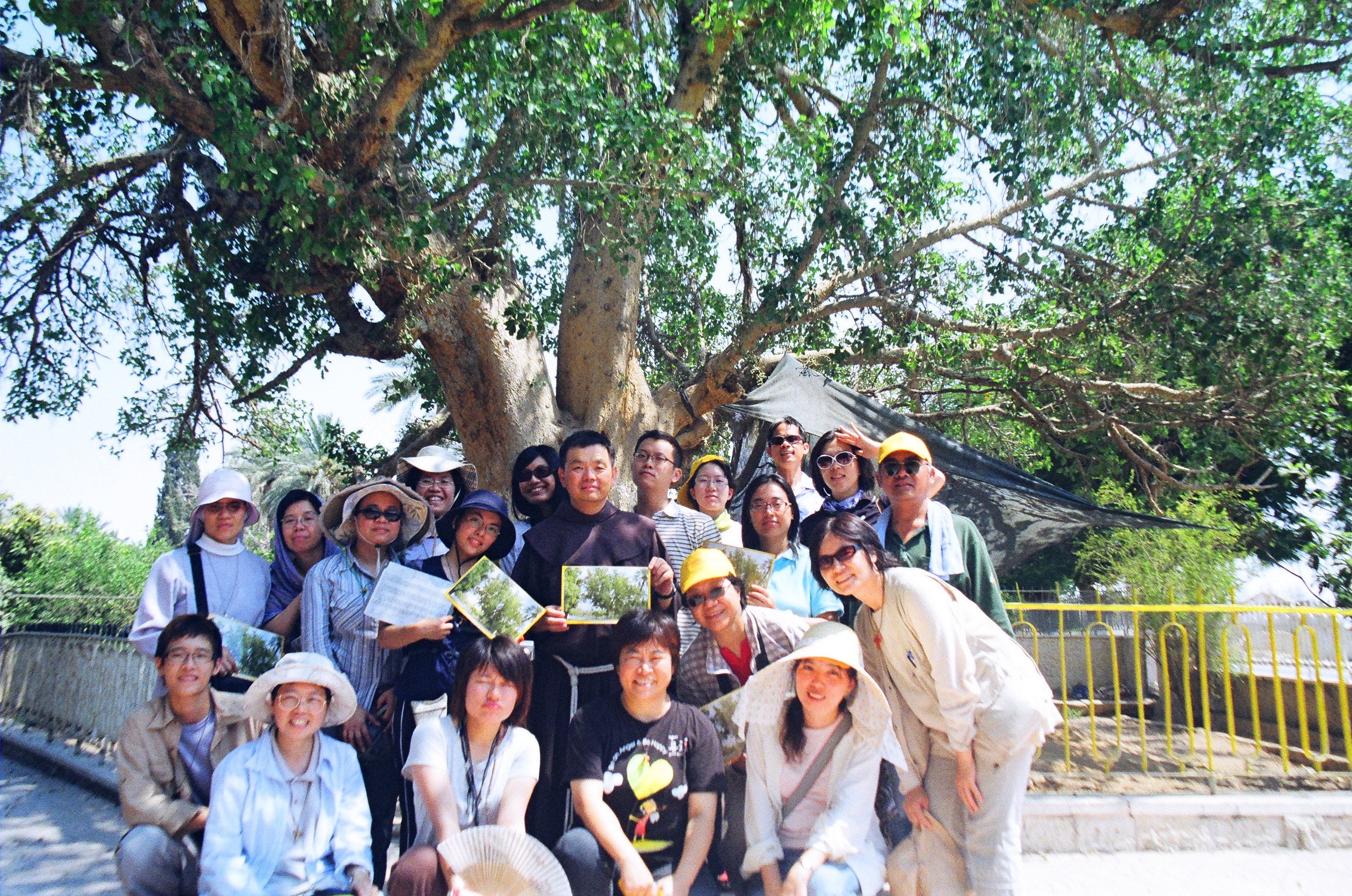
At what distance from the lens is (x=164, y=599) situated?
3.47 m

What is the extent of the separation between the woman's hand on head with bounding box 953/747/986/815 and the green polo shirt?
59cm

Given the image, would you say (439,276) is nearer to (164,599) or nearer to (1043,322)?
(164,599)

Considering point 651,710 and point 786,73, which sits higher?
point 786,73

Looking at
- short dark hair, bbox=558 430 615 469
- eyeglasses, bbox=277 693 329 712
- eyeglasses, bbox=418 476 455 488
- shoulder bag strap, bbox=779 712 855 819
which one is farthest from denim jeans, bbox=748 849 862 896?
eyeglasses, bbox=418 476 455 488

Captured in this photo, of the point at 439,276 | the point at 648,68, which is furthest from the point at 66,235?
the point at 648,68

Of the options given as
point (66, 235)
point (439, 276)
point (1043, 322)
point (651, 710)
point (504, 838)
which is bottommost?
A: point (504, 838)

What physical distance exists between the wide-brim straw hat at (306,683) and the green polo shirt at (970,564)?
2063 millimetres

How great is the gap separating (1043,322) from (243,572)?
24.9 feet

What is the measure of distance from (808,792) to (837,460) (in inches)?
63.0

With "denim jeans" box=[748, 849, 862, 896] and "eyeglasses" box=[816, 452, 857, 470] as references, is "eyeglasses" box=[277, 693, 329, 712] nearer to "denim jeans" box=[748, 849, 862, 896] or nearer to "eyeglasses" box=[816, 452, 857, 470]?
"denim jeans" box=[748, 849, 862, 896]

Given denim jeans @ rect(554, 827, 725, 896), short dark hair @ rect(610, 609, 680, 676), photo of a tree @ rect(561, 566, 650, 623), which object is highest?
photo of a tree @ rect(561, 566, 650, 623)

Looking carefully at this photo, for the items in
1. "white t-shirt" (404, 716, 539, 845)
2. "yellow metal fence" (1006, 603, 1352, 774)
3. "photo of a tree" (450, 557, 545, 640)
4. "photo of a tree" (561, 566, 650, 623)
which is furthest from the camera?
"yellow metal fence" (1006, 603, 1352, 774)

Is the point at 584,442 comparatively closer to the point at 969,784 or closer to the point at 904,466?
the point at 904,466

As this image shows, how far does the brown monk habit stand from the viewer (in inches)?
132
